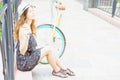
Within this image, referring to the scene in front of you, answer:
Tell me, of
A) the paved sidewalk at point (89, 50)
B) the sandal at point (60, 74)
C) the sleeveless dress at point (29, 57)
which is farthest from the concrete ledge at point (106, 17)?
the sleeveless dress at point (29, 57)

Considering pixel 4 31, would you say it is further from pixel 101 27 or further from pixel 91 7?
pixel 91 7

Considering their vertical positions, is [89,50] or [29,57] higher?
[29,57]

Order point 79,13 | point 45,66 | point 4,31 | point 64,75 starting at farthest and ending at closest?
point 79,13
point 45,66
point 64,75
point 4,31

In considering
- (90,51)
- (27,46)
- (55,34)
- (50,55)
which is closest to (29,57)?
(27,46)

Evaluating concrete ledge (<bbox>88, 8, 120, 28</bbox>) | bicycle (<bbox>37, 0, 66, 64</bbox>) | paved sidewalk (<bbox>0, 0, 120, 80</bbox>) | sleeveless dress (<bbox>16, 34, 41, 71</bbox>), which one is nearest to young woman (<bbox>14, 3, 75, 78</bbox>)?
sleeveless dress (<bbox>16, 34, 41, 71</bbox>)

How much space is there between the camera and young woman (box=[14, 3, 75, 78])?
3.43m

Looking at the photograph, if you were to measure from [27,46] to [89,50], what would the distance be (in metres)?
1.85

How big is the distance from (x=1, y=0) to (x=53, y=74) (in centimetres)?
162

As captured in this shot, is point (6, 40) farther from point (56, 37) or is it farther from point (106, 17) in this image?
point (106, 17)

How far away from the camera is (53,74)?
382 centimetres

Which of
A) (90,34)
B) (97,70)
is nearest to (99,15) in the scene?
(90,34)

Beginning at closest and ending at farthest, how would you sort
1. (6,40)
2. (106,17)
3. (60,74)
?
(6,40), (60,74), (106,17)

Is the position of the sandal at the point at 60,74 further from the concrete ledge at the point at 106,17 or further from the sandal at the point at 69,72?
the concrete ledge at the point at 106,17

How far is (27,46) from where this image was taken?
11.5 feet
